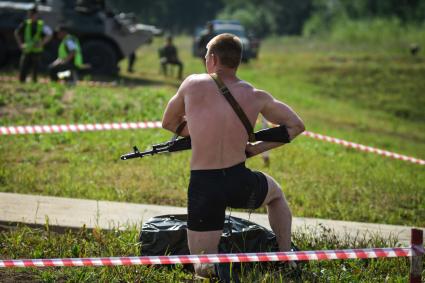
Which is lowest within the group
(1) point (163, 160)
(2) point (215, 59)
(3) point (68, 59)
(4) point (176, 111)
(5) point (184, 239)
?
(1) point (163, 160)

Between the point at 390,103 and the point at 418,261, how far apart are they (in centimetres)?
2054

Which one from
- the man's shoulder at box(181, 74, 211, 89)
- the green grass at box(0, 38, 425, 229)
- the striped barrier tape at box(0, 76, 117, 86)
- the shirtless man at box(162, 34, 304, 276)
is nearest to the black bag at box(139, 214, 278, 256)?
the shirtless man at box(162, 34, 304, 276)

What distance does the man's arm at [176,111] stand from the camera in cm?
465

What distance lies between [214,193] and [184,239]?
0.75m

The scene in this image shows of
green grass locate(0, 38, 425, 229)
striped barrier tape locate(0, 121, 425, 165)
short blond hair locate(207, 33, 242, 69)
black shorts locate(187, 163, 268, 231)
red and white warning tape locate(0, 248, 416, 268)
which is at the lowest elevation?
green grass locate(0, 38, 425, 229)

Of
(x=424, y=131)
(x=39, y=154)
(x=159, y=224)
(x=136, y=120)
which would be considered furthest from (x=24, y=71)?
(x=159, y=224)

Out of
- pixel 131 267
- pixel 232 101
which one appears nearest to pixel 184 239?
pixel 131 267

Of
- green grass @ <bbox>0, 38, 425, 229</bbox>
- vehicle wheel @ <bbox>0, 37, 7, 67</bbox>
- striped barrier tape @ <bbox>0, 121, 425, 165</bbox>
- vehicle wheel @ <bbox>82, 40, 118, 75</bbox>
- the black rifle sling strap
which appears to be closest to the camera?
the black rifle sling strap

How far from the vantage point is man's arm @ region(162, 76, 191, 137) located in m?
4.65

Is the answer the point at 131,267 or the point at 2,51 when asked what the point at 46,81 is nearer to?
the point at 2,51

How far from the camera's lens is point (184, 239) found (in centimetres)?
520

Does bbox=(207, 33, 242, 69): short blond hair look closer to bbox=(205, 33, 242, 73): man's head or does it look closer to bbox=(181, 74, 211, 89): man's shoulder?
bbox=(205, 33, 242, 73): man's head

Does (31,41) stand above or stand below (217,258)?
above

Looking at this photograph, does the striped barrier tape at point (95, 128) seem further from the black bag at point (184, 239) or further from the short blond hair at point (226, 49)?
the short blond hair at point (226, 49)
